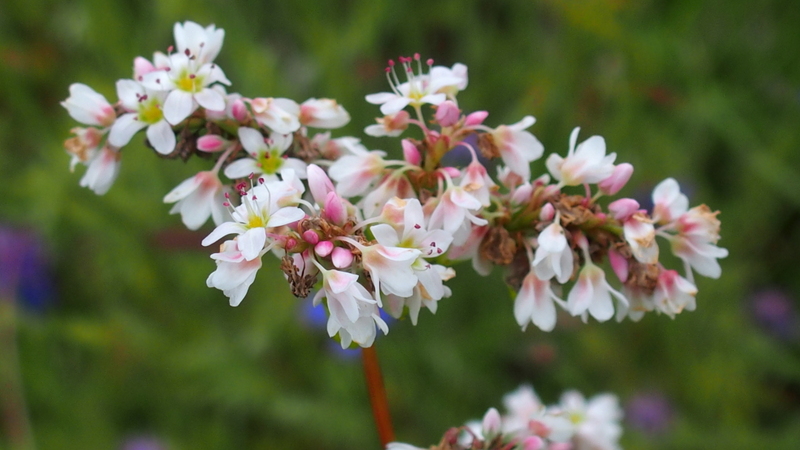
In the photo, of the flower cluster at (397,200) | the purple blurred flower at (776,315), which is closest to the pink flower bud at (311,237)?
the flower cluster at (397,200)

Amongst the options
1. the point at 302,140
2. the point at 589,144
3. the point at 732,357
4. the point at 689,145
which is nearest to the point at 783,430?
the point at 732,357

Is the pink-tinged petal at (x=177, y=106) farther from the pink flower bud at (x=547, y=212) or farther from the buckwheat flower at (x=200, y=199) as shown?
the pink flower bud at (x=547, y=212)

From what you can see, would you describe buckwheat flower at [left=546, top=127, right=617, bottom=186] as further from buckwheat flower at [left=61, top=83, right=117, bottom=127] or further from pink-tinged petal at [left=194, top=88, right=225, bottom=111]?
buckwheat flower at [left=61, top=83, right=117, bottom=127]

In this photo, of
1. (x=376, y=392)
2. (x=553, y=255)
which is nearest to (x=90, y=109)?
(x=376, y=392)

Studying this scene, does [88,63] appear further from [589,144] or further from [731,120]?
[589,144]

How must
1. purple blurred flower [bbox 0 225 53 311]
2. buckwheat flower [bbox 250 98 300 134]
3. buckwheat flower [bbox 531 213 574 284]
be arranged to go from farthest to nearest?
purple blurred flower [bbox 0 225 53 311] < buckwheat flower [bbox 250 98 300 134] < buckwheat flower [bbox 531 213 574 284]

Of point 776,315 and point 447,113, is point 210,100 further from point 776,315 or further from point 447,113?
point 776,315

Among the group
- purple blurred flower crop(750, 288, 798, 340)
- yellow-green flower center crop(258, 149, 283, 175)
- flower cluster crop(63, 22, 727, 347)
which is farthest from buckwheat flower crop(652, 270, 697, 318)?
purple blurred flower crop(750, 288, 798, 340)

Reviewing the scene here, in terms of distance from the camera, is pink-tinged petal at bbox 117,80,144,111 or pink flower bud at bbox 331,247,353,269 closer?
pink flower bud at bbox 331,247,353,269
